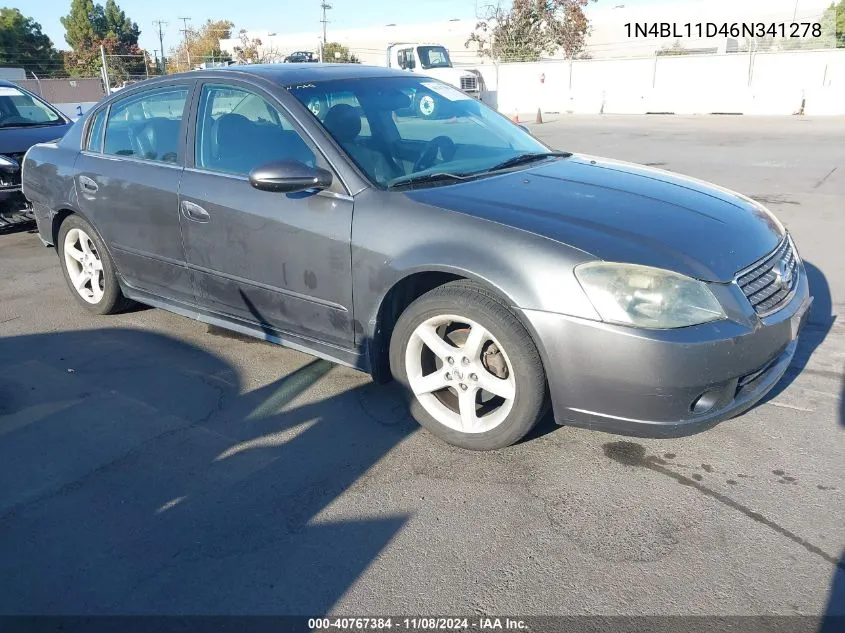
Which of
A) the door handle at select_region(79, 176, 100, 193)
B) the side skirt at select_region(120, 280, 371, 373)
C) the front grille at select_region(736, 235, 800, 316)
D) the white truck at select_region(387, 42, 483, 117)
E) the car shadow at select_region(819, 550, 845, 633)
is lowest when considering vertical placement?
the car shadow at select_region(819, 550, 845, 633)

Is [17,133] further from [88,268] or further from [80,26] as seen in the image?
[80,26]

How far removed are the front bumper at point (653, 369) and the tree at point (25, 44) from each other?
56329 mm

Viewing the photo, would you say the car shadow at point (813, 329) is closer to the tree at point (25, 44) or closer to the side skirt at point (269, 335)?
the side skirt at point (269, 335)

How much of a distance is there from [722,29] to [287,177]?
160 feet

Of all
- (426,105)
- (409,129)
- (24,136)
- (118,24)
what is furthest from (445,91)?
(118,24)

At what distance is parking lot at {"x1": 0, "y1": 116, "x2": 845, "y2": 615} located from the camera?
237cm

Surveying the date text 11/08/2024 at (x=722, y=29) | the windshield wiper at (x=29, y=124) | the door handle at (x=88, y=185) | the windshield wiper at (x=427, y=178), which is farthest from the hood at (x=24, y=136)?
the date text 11/08/2024 at (x=722, y=29)

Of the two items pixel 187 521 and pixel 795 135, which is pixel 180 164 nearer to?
pixel 187 521

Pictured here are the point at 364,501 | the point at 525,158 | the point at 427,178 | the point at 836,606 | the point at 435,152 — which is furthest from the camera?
the point at 525,158

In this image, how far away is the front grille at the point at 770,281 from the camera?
2.95 meters

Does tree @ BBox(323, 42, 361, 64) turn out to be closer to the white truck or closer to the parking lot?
the white truck

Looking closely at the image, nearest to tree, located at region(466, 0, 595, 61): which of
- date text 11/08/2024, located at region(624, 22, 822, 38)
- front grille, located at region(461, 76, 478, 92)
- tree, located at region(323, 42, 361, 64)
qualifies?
date text 11/08/2024, located at region(624, 22, 822, 38)

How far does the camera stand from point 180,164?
4109 mm

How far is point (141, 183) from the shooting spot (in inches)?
169
